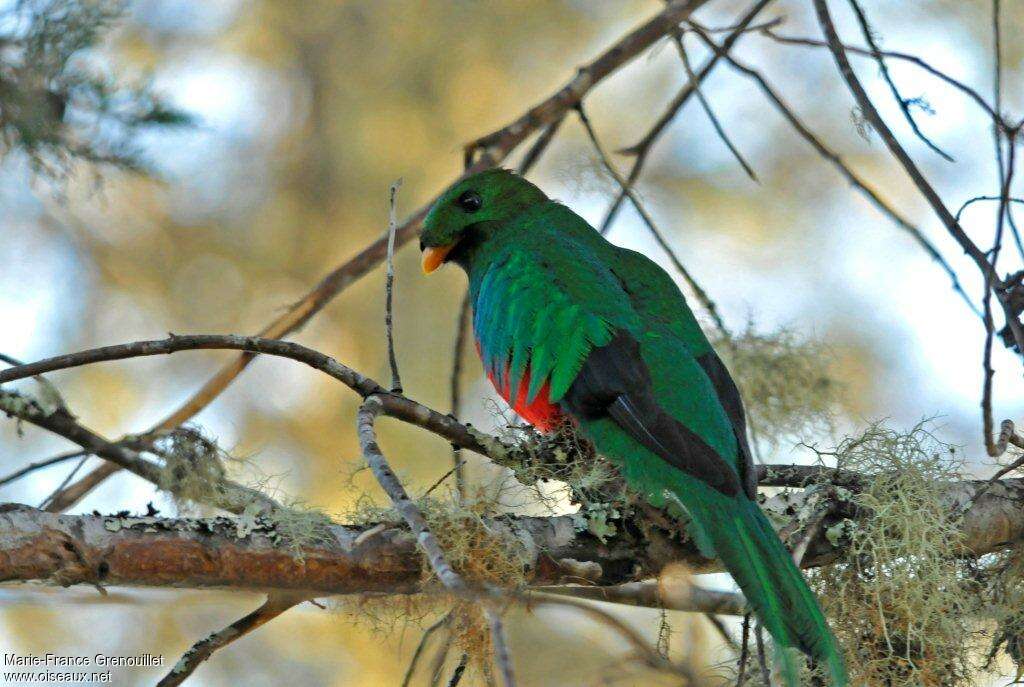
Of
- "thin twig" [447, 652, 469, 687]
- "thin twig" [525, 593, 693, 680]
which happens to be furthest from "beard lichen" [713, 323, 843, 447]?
"thin twig" [447, 652, 469, 687]

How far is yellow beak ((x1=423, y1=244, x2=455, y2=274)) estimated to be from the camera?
12.6 ft

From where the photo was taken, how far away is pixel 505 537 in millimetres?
2582

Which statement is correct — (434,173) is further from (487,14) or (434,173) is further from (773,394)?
(773,394)

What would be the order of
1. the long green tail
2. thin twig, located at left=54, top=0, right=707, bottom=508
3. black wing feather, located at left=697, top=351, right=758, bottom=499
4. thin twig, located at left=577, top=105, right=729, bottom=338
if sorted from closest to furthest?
the long green tail, black wing feather, located at left=697, top=351, right=758, bottom=499, thin twig, located at left=54, top=0, right=707, bottom=508, thin twig, located at left=577, top=105, right=729, bottom=338

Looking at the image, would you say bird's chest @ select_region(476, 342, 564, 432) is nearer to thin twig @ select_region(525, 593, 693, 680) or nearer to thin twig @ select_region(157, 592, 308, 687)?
thin twig @ select_region(525, 593, 693, 680)

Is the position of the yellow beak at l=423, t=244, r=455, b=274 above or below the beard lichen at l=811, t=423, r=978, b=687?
above

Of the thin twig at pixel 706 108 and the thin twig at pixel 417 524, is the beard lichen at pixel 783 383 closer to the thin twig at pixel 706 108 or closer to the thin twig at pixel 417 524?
the thin twig at pixel 706 108

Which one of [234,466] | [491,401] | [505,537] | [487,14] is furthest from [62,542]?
[487,14]

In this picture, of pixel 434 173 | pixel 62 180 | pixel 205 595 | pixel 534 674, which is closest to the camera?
pixel 205 595

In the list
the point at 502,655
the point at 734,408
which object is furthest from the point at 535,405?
the point at 502,655

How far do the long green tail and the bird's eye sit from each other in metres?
1.49

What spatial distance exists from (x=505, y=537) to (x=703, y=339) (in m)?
1.01

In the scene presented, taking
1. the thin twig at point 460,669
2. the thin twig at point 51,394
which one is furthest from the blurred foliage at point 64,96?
the thin twig at point 460,669

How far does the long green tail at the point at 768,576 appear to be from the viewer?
2.39 metres
